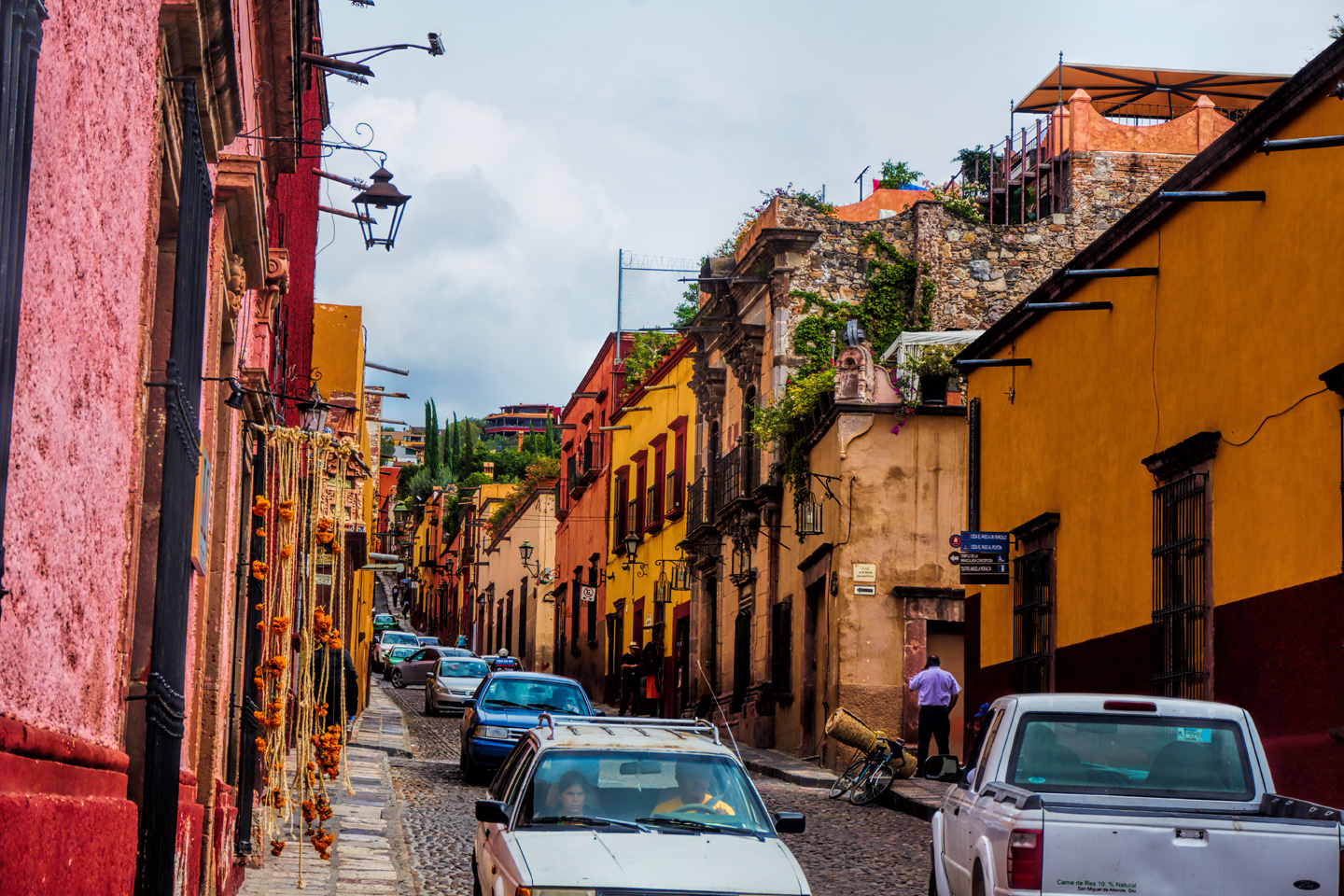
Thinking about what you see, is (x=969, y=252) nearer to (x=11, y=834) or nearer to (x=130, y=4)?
(x=130, y=4)

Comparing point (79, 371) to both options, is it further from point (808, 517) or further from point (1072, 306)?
point (808, 517)

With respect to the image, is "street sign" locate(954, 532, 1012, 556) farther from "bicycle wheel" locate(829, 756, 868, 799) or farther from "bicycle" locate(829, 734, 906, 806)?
"bicycle wheel" locate(829, 756, 868, 799)

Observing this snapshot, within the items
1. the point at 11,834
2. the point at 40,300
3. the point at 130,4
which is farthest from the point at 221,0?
the point at 11,834

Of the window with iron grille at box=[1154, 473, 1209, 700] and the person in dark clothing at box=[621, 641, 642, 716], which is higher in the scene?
A: the window with iron grille at box=[1154, 473, 1209, 700]

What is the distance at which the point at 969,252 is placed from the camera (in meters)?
26.2

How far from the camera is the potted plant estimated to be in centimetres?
2231

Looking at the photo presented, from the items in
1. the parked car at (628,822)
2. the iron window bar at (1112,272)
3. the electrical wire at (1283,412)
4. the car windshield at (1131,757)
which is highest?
the iron window bar at (1112,272)

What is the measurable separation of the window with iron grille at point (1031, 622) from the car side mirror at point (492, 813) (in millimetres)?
9802

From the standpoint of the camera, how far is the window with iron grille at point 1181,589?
520 inches

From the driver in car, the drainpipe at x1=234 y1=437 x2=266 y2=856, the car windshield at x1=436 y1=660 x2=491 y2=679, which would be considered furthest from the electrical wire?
the car windshield at x1=436 y1=660 x2=491 y2=679

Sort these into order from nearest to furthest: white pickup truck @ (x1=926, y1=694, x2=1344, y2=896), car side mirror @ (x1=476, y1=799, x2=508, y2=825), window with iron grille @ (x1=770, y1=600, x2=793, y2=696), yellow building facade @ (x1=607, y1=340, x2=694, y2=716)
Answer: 1. white pickup truck @ (x1=926, y1=694, x2=1344, y2=896)
2. car side mirror @ (x1=476, y1=799, x2=508, y2=825)
3. window with iron grille @ (x1=770, y1=600, x2=793, y2=696)
4. yellow building facade @ (x1=607, y1=340, x2=694, y2=716)

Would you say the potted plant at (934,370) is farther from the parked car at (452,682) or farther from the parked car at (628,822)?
the parked car at (628,822)

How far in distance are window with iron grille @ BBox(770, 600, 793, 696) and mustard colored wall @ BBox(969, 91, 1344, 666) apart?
7739 mm

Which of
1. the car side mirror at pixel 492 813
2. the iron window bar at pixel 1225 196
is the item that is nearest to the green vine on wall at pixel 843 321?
the iron window bar at pixel 1225 196
